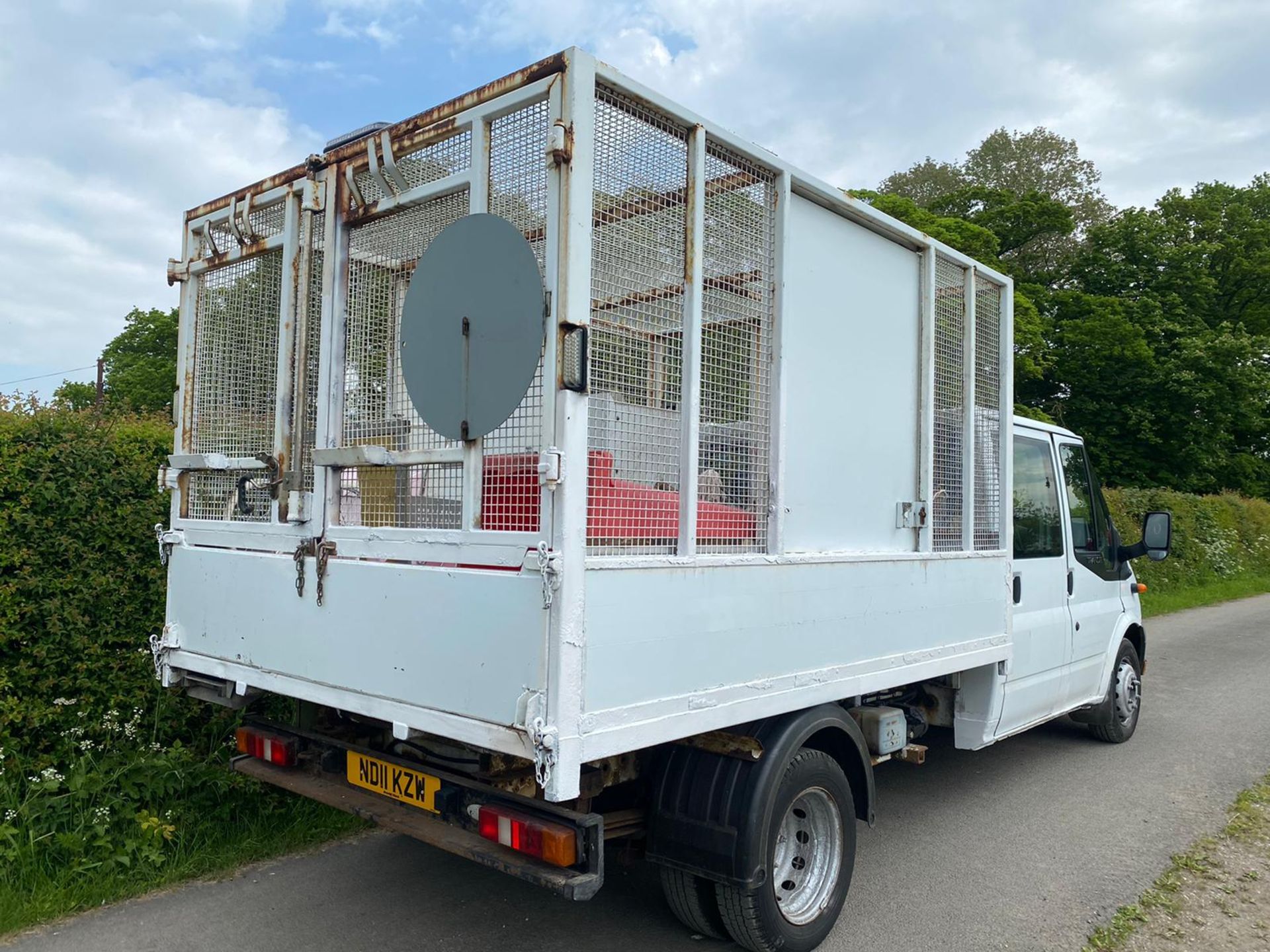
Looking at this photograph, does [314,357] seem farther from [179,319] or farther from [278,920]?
[278,920]

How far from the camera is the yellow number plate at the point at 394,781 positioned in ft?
10.2

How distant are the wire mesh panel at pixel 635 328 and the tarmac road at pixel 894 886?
1.36 metres

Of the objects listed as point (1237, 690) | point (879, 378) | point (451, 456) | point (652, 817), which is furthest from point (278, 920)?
point (1237, 690)

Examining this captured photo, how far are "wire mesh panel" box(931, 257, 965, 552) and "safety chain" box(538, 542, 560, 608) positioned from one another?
91.7 inches

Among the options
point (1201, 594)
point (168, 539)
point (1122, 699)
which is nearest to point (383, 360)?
point (168, 539)

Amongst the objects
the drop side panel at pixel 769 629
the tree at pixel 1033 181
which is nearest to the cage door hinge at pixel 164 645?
the drop side panel at pixel 769 629

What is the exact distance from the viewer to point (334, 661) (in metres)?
3.12

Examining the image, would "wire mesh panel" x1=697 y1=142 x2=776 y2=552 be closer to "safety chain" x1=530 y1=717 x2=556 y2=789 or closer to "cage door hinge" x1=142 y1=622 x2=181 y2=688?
"safety chain" x1=530 y1=717 x2=556 y2=789

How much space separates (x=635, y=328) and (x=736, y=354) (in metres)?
0.48

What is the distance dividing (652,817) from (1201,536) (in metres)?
20.4

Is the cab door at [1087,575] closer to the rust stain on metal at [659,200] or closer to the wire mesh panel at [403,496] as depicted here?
the rust stain on metal at [659,200]

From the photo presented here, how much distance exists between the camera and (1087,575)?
5.84 metres

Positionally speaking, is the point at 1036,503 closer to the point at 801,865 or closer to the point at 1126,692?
the point at 1126,692

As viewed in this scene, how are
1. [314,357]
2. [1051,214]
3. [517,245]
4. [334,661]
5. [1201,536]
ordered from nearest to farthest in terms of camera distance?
[517,245]
[334,661]
[314,357]
[1201,536]
[1051,214]
